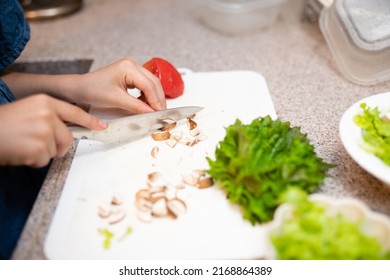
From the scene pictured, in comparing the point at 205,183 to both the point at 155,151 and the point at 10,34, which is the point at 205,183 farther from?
the point at 10,34

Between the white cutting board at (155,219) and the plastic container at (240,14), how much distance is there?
47 centimetres

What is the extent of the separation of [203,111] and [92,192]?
→ 327 millimetres

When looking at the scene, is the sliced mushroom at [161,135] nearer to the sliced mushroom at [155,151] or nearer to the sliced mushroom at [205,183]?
the sliced mushroom at [155,151]

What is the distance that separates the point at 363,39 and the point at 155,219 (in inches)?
26.3

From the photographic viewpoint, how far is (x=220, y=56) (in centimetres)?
113

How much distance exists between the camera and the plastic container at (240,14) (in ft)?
3.87

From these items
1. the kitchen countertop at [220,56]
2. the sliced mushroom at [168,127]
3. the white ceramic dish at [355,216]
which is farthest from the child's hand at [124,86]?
the white ceramic dish at [355,216]

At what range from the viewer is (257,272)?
0.55m

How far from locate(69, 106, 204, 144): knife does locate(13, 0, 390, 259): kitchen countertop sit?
0.32ft

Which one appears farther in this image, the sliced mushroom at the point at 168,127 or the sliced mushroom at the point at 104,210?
the sliced mushroom at the point at 168,127

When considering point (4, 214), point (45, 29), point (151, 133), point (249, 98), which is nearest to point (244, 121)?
point (249, 98)

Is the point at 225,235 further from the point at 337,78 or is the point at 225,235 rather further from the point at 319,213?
the point at 337,78

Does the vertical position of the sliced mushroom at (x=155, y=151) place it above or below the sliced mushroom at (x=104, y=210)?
above

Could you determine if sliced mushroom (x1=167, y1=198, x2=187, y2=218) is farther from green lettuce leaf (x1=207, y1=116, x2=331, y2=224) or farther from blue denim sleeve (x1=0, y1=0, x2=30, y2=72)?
blue denim sleeve (x1=0, y1=0, x2=30, y2=72)
